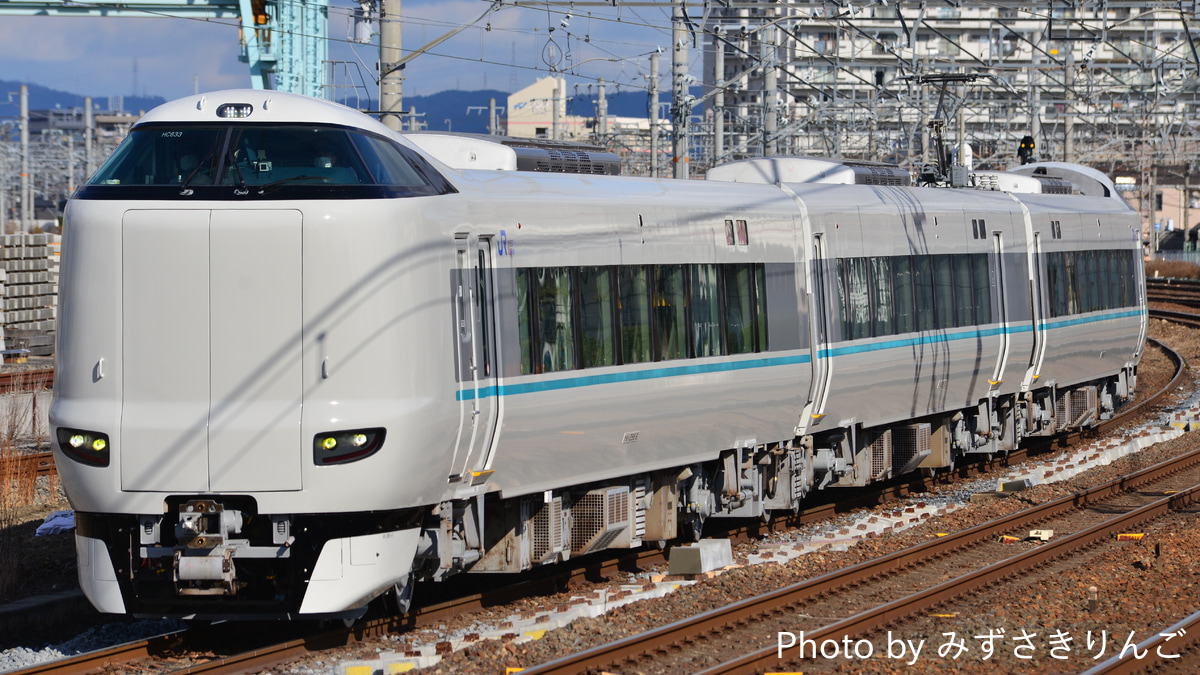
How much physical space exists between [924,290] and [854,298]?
1726mm

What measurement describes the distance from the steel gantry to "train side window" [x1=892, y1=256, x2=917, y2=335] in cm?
958

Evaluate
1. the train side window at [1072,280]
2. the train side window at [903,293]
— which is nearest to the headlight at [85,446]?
the train side window at [903,293]

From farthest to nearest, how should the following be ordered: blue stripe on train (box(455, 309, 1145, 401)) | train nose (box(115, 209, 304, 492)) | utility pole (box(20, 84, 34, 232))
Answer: utility pole (box(20, 84, 34, 232)) < blue stripe on train (box(455, 309, 1145, 401)) < train nose (box(115, 209, 304, 492))

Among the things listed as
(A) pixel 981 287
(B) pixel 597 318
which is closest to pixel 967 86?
(A) pixel 981 287

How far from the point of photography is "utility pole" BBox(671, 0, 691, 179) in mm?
22000

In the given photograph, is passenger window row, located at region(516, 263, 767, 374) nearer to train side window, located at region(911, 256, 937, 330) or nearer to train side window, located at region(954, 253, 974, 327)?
train side window, located at region(911, 256, 937, 330)

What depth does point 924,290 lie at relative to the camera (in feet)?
50.0

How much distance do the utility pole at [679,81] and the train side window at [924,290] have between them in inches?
268

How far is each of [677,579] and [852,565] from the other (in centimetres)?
152

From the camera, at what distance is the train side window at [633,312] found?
1046 centimetres

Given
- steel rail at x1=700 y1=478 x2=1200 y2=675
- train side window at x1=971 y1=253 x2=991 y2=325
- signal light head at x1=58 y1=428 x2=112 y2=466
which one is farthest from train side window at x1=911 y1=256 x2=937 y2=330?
signal light head at x1=58 y1=428 x2=112 y2=466

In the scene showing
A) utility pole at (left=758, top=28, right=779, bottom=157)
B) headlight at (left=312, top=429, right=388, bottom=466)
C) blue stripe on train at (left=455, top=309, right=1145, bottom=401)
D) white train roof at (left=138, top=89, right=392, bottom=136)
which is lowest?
headlight at (left=312, top=429, right=388, bottom=466)

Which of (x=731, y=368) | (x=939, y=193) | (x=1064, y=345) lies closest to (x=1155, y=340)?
(x=1064, y=345)

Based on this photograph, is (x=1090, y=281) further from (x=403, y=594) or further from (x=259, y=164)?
(x=259, y=164)
